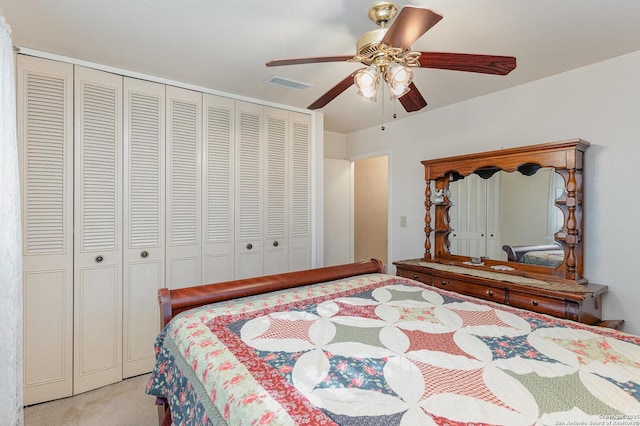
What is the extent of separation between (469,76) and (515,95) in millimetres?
545

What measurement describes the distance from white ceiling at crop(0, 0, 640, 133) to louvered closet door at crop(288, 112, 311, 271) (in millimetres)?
853

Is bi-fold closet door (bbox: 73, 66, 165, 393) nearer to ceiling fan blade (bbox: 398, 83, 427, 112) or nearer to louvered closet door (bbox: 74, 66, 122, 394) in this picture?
louvered closet door (bbox: 74, 66, 122, 394)

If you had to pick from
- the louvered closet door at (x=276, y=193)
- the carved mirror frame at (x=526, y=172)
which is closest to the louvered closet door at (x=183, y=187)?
the louvered closet door at (x=276, y=193)

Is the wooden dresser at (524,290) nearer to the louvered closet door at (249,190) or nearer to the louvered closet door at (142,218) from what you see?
the louvered closet door at (249,190)

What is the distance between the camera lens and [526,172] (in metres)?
2.62

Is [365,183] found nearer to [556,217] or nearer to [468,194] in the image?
[468,194]

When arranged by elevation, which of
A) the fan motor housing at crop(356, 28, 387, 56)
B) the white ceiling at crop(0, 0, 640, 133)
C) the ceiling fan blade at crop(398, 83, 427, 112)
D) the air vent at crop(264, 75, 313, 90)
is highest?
the white ceiling at crop(0, 0, 640, 133)

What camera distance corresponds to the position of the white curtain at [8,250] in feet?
4.79

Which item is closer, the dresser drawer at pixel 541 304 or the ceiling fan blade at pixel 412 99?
the ceiling fan blade at pixel 412 99

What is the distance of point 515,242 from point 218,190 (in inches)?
104

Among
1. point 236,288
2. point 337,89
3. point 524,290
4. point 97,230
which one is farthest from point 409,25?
point 97,230

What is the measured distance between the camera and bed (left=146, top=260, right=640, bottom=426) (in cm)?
87

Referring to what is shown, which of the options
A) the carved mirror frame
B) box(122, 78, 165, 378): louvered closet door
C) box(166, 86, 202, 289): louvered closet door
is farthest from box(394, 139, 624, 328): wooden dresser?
box(122, 78, 165, 378): louvered closet door

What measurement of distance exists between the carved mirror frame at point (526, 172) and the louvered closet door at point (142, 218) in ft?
8.09
